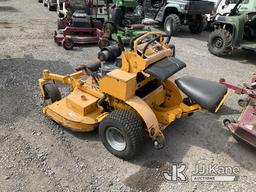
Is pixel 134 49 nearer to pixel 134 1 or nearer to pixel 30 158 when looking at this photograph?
pixel 30 158

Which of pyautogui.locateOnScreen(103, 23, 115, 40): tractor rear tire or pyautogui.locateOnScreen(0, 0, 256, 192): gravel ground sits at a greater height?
pyautogui.locateOnScreen(103, 23, 115, 40): tractor rear tire

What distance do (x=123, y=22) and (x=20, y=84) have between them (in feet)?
13.7

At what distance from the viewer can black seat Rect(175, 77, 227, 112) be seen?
3.19 meters

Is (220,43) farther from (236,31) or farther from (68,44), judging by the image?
(68,44)

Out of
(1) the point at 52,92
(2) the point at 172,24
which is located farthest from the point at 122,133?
(2) the point at 172,24

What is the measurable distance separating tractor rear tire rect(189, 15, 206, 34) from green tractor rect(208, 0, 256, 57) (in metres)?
2.22

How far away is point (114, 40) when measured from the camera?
8180mm

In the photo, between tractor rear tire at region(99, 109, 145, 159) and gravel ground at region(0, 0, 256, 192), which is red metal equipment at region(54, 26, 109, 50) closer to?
gravel ground at region(0, 0, 256, 192)

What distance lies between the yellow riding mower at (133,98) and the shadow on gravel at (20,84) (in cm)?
63

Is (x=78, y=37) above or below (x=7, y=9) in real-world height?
above

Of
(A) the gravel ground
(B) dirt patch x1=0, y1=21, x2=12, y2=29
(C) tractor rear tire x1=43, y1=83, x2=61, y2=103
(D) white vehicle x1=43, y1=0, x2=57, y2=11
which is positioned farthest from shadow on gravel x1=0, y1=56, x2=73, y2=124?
(D) white vehicle x1=43, y1=0, x2=57, y2=11

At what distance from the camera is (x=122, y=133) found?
3.29 metres

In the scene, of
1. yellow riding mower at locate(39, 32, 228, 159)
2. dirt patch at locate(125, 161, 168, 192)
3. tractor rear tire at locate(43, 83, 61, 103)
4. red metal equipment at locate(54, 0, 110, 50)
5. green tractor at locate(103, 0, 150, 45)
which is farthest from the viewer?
green tractor at locate(103, 0, 150, 45)

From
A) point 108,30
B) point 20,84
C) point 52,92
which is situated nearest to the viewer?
point 52,92
